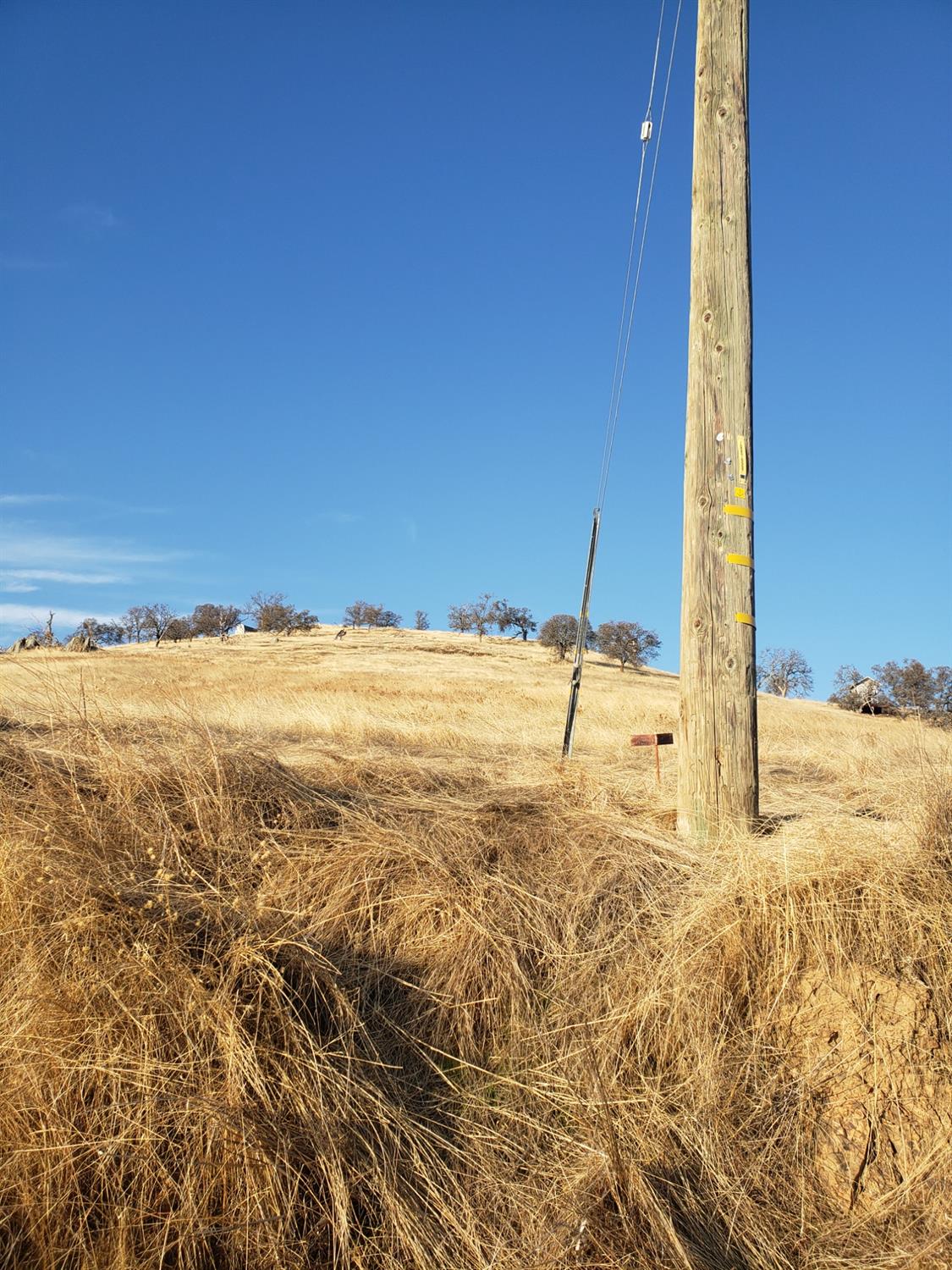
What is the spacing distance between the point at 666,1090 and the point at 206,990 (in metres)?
1.67

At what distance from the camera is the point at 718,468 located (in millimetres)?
5398

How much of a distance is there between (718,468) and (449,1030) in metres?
3.84

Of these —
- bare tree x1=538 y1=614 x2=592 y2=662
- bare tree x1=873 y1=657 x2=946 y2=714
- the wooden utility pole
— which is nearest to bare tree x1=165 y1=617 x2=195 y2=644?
bare tree x1=538 y1=614 x2=592 y2=662

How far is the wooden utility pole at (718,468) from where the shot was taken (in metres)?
5.11

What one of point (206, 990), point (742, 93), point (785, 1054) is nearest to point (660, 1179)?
point (785, 1054)

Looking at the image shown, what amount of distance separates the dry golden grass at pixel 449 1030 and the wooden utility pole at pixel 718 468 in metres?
0.53

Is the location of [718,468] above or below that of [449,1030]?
above

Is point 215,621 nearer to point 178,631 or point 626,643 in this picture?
point 178,631

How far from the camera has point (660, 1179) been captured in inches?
99.0

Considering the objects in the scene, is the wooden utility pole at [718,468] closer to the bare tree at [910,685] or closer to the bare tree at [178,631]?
the bare tree at [910,685]

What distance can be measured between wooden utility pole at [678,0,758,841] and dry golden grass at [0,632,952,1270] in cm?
53

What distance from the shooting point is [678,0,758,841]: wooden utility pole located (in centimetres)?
511

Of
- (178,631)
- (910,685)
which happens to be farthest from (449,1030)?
(178,631)

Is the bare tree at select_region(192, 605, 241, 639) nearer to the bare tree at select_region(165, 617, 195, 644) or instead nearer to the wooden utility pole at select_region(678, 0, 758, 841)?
the bare tree at select_region(165, 617, 195, 644)
